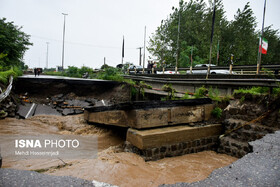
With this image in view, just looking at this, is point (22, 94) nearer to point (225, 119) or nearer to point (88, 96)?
point (88, 96)

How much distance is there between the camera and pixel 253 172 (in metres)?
3.50

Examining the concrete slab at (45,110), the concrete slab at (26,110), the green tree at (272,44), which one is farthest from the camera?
the green tree at (272,44)

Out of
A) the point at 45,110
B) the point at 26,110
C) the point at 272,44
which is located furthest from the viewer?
the point at 272,44

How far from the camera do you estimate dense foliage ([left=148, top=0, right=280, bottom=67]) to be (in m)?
33.4

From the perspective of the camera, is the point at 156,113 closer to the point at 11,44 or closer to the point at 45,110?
the point at 45,110

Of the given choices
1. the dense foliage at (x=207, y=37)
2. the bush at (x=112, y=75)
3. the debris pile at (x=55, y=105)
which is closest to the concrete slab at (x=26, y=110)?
the debris pile at (x=55, y=105)

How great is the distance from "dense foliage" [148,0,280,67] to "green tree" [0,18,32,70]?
24.6 metres

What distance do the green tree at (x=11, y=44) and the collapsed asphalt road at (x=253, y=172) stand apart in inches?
702

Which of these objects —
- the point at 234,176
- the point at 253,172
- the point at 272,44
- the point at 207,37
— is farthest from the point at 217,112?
the point at 272,44

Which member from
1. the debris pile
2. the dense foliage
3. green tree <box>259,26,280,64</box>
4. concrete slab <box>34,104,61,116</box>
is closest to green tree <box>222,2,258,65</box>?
the dense foliage

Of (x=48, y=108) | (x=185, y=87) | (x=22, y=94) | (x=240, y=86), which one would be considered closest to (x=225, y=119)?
(x=240, y=86)

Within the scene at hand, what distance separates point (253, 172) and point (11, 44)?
20.8m

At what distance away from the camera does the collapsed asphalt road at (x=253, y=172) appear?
3203 millimetres

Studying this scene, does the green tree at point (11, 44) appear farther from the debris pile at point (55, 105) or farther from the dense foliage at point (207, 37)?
the dense foliage at point (207, 37)
